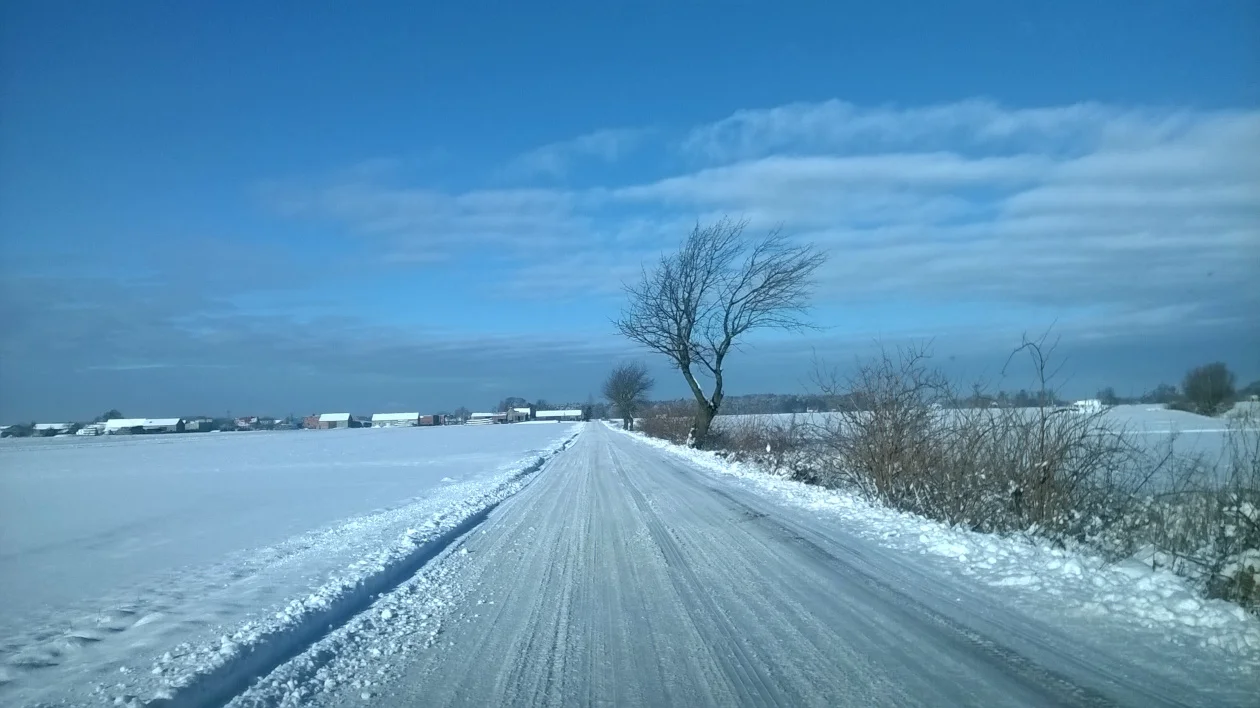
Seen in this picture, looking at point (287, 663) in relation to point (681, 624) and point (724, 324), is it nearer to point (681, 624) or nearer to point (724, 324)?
point (681, 624)

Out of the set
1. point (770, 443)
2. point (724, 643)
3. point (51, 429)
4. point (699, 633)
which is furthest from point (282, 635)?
point (51, 429)

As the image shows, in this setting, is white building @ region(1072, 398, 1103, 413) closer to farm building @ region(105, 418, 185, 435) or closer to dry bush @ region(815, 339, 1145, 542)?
dry bush @ region(815, 339, 1145, 542)

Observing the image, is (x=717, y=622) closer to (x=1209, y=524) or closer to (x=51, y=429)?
(x=1209, y=524)

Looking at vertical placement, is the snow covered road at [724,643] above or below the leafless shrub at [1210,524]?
below

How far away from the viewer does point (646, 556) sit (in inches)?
489

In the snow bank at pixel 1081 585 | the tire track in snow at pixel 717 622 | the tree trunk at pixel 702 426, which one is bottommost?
the tire track in snow at pixel 717 622

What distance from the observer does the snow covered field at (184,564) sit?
745 cm

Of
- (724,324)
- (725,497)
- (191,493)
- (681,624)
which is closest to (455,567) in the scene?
(681,624)

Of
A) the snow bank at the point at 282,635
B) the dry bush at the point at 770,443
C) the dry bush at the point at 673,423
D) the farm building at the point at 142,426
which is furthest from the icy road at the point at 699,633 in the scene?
the farm building at the point at 142,426

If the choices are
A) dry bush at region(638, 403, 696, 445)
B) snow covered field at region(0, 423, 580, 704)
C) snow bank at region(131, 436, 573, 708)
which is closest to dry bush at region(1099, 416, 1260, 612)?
snow bank at region(131, 436, 573, 708)

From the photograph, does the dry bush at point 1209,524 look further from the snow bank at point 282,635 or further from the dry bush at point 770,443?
the dry bush at point 770,443

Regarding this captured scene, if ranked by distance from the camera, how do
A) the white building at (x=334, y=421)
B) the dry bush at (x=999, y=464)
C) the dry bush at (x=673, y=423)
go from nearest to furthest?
the dry bush at (x=999, y=464)
the dry bush at (x=673, y=423)
the white building at (x=334, y=421)

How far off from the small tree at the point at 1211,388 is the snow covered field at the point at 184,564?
42.8ft

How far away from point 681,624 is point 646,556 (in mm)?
4136
